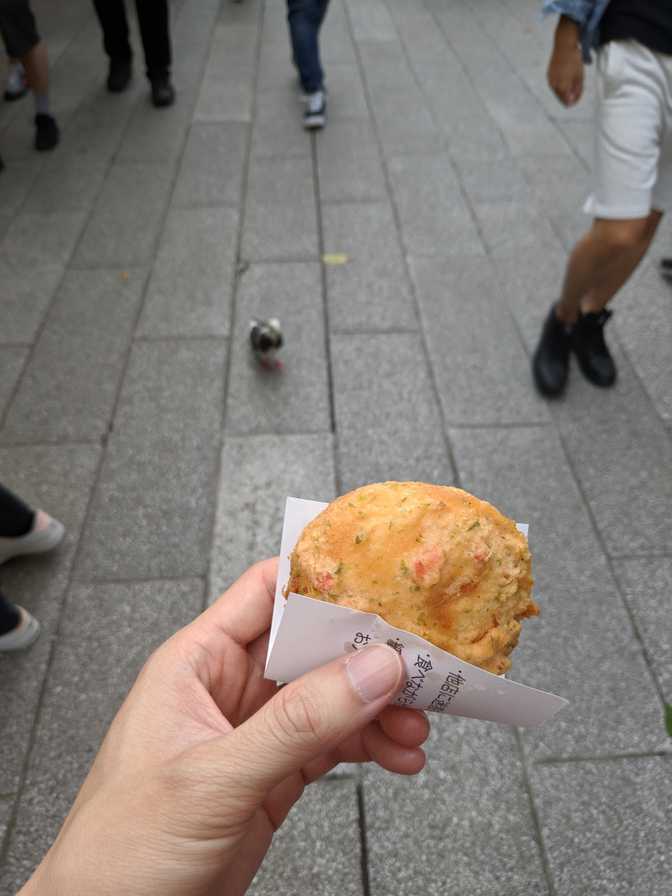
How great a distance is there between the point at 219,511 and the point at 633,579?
5.70ft

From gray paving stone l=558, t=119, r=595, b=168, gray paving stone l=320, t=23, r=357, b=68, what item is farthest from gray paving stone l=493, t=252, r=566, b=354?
gray paving stone l=320, t=23, r=357, b=68

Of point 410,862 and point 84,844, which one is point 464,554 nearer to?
point 84,844

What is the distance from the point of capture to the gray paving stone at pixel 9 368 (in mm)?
3452

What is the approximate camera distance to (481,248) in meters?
4.42

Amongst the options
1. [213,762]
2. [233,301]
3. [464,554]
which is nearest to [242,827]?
[213,762]

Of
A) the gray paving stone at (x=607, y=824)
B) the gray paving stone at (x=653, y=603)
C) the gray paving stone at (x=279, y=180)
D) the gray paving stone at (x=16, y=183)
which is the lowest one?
the gray paving stone at (x=607, y=824)

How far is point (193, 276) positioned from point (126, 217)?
1082 millimetres

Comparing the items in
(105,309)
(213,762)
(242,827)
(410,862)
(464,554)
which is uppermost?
(464,554)

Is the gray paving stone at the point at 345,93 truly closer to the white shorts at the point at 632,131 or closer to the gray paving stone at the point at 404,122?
the gray paving stone at the point at 404,122

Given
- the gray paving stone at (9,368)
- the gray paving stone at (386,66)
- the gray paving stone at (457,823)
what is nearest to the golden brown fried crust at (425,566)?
the gray paving stone at (457,823)

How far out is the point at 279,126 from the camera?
6020mm

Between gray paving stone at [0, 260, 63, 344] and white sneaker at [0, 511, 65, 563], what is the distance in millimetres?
1570

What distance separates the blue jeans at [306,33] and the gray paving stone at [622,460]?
4.04 meters

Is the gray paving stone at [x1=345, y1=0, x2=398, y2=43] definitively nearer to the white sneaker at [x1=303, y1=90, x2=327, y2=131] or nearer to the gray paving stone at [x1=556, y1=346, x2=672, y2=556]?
the white sneaker at [x1=303, y1=90, x2=327, y2=131]
